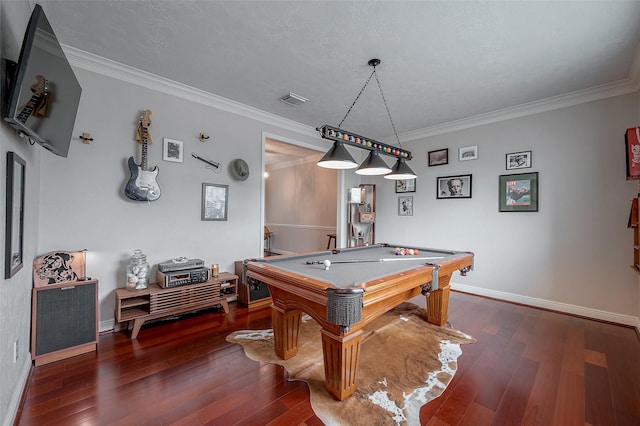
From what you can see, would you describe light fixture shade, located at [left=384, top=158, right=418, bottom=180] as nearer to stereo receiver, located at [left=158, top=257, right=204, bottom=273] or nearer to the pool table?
the pool table

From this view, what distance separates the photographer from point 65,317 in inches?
87.7

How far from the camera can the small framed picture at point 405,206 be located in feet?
16.2

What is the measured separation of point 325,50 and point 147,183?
229 cm

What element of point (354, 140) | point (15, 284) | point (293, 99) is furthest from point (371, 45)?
point (15, 284)

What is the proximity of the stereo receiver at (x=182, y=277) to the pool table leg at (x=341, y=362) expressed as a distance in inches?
72.9

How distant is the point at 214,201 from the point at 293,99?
1685 mm

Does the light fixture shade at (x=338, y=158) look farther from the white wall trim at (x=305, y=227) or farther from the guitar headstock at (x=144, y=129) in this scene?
the white wall trim at (x=305, y=227)

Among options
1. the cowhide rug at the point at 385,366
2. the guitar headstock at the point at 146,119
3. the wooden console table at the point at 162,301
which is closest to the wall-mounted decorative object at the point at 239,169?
the guitar headstock at the point at 146,119

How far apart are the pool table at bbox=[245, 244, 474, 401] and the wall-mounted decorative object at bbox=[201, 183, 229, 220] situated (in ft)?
4.66

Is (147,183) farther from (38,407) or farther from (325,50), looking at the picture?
(325,50)

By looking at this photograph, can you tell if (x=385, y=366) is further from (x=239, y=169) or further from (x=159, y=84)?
(x=159, y=84)

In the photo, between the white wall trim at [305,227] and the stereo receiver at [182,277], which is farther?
the white wall trim at [305,227]

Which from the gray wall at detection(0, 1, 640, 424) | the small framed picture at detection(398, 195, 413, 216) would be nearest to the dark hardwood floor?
the gray wall at detection(0, 1, 640, 424)

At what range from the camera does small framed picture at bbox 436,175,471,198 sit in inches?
167
